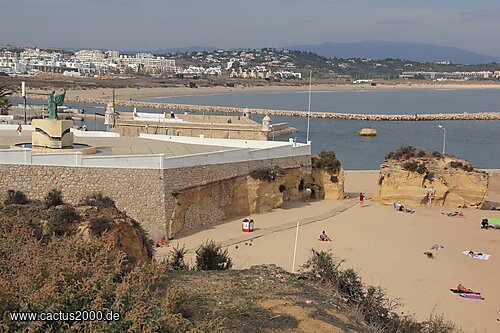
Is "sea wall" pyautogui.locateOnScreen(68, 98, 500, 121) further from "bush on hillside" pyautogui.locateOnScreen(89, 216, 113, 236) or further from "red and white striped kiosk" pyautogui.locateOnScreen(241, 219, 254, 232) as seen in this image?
"bush on hillside" pyautogui.locateOnScreen(89, 216, 113, 236)

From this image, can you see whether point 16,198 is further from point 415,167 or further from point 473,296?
point 415,167

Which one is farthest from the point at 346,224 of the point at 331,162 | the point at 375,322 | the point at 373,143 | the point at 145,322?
the point at 373,143

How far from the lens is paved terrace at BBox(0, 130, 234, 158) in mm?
20031

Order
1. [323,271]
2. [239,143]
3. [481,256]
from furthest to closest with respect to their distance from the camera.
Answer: [239,143] → [481,256] → [323,271]

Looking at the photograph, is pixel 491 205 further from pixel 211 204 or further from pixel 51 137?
pixel 51 137

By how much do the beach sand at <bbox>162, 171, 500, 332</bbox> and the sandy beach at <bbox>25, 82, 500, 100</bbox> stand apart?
3085 inches

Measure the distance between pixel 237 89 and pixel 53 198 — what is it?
123 m

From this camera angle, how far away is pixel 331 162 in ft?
81.9

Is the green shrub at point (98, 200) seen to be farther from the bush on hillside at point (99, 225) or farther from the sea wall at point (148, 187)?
the bush on hillside at point (99, 225)

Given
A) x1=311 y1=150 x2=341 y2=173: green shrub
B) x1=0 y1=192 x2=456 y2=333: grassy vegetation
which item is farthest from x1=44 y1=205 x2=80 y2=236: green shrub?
x1=311 y1=150 x2=341 y2=173: green shrub

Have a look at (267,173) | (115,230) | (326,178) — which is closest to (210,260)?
(115,230)

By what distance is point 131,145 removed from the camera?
22.0 m

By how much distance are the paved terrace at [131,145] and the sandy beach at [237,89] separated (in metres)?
73.6

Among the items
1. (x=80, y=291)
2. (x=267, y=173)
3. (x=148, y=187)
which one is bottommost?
(x=267, y=173)
